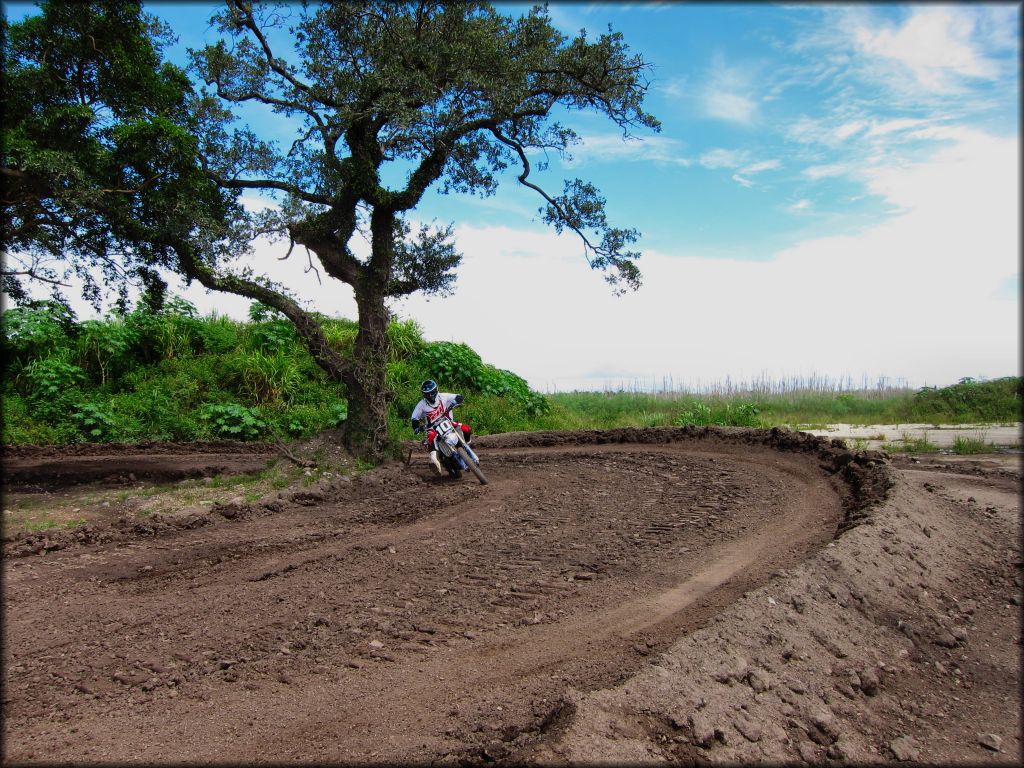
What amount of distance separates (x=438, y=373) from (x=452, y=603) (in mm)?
12757

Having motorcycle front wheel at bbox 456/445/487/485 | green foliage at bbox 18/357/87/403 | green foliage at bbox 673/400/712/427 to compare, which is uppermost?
green foliage at bbox 18/357/87/403

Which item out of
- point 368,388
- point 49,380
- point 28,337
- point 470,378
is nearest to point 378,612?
point 368,388

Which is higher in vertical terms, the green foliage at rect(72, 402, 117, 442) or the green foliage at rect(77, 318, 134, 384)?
the green foliage at rect(77, 318, 134, 384)

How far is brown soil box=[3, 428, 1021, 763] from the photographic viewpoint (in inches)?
143

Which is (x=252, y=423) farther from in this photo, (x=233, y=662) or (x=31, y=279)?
(x=233, y=662)

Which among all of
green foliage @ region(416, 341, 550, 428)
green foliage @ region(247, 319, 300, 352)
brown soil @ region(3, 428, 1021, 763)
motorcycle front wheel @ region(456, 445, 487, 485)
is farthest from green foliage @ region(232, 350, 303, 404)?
brown soil @ region(3, 428, 1021, 763)

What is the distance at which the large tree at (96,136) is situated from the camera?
8758 millimetres

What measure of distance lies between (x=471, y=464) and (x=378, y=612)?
4826 mm

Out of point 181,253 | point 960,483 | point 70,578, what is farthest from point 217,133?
point 960,483

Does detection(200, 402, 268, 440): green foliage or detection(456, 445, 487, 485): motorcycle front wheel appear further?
detection(200, 402, 268, 440): green foliage

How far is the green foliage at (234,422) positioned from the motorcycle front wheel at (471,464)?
6.94m

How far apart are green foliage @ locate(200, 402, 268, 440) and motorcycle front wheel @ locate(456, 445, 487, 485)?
694 centimetres

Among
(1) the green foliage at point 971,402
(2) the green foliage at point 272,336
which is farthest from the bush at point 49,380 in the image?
(1) the green foliage at point 971,402

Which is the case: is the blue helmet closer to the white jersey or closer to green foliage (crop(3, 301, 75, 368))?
the white jersey
